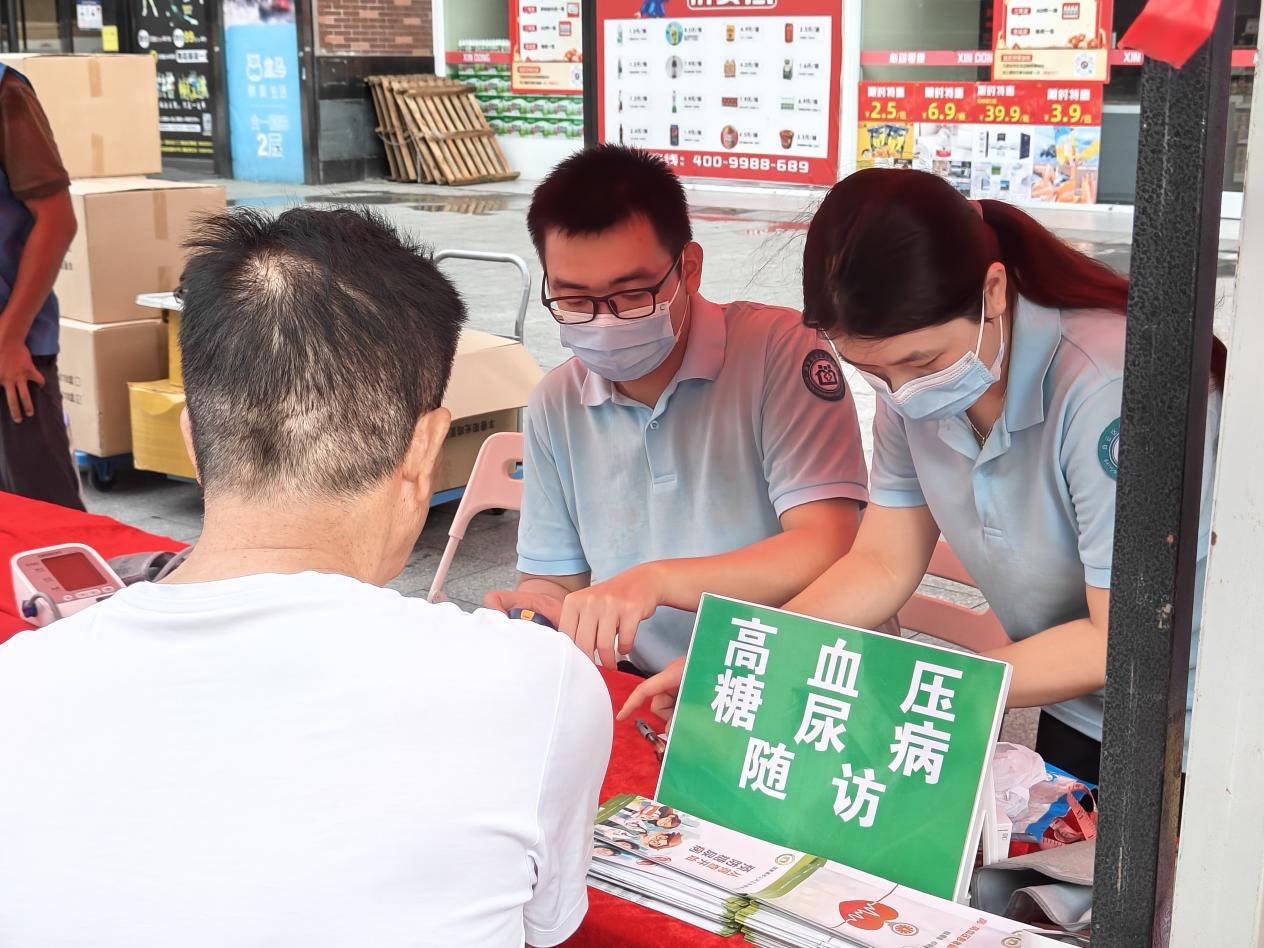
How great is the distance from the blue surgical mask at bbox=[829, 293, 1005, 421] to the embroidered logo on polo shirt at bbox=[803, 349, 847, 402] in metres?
0.41

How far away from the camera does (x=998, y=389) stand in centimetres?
156

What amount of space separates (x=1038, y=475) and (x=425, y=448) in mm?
834

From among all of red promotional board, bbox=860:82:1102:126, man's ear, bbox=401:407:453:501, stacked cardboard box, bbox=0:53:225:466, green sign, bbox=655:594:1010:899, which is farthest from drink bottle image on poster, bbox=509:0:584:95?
man's ear, bbox=401:407:453:501

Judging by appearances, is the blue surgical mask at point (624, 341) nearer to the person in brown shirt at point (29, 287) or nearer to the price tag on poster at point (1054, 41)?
the person in brown shirt at point (29, 287)

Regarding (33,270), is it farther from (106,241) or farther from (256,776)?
(256,776)

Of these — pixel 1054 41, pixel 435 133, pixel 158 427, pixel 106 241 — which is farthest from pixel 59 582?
pixel 435 133

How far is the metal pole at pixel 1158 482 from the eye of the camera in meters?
0.72

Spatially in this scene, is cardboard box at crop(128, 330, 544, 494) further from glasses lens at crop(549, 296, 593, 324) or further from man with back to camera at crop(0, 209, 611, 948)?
man with back to camera at crop(0, 209, 611, 948)

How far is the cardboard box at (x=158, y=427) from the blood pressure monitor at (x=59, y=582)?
8.11ft

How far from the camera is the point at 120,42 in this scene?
1311 cm

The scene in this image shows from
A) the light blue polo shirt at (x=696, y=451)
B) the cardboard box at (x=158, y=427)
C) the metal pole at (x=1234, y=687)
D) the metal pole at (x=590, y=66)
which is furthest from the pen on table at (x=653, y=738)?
the cardboard box at (x=158, y=427)

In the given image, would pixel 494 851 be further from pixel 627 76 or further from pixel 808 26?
pixel 808 26

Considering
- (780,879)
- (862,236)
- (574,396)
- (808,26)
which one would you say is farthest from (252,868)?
(808,26)

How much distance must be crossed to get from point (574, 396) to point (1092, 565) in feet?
2.87
